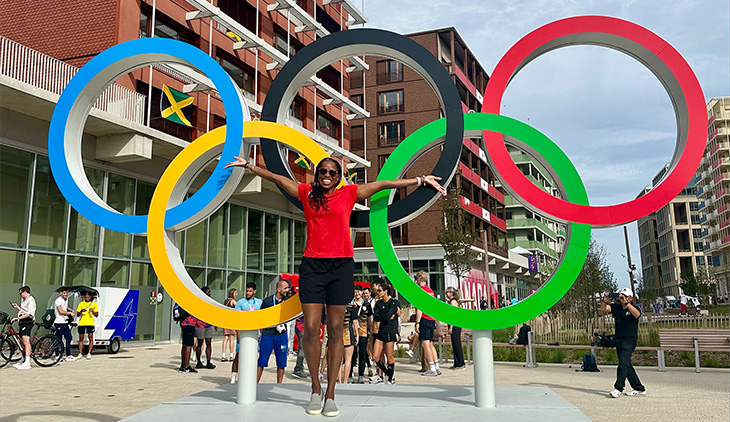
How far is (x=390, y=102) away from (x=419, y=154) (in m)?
39.4

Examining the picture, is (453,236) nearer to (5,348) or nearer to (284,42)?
(284,42)

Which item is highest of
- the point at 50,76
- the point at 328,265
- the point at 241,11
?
the point at 241,11

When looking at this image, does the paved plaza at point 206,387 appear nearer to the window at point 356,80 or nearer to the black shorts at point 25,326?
the black shorts at point 25,326

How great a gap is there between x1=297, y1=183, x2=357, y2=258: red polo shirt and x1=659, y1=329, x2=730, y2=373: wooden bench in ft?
35.9

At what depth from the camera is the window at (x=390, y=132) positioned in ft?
142

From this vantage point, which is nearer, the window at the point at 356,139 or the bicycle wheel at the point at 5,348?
the bicycle wheel at the point at 5,348

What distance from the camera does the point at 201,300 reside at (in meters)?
5.70

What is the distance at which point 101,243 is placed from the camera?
1814cm

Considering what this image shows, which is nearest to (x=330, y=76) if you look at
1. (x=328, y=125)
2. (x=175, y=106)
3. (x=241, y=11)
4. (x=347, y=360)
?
(x=328, y=125)

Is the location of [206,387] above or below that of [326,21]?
below

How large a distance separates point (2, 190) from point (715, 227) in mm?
83201

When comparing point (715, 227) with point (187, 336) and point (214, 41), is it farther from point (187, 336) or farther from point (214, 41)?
point (187, 336)

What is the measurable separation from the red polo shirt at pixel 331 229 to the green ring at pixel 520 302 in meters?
0.48

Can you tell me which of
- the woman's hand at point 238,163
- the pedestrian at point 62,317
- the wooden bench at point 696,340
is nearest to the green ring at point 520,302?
the woman's hand at point 238,163
